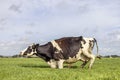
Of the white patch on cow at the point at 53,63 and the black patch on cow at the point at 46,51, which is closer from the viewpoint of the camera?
the white patch on cow at the point at 53,63

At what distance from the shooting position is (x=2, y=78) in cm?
1577

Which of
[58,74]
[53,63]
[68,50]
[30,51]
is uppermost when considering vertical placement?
[30,51]

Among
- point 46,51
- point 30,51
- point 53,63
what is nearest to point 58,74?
point 53,63

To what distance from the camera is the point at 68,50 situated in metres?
25.2

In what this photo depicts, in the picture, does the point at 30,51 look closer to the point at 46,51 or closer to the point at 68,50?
the point at 46,51

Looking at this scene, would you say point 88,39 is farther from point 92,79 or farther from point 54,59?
point 92,79

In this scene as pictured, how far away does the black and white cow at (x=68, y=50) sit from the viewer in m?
25.1

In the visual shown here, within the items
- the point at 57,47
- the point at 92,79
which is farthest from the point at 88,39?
the point at 92,79

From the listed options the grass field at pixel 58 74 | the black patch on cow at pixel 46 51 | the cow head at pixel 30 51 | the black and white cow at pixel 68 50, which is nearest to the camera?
the grass field at pixel 58 74

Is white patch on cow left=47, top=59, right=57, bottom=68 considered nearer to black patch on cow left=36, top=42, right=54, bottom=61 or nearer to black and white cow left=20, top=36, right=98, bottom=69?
black and white cow left=20, top=36, right=98, bottom=69

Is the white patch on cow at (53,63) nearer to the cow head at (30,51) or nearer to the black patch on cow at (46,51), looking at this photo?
the black patch on cow at (46,51)

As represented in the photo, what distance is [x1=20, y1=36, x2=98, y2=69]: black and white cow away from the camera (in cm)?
2508

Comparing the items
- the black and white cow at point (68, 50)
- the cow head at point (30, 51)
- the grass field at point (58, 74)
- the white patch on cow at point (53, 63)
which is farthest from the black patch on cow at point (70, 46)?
the grass field at point (58, 74)

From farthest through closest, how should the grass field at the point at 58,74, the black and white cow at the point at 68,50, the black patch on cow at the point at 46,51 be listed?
1. the black patch on cow at the point at 46,51
2. the black and white cow at the point at 68,50
3. the grass field at the point at 58,74
